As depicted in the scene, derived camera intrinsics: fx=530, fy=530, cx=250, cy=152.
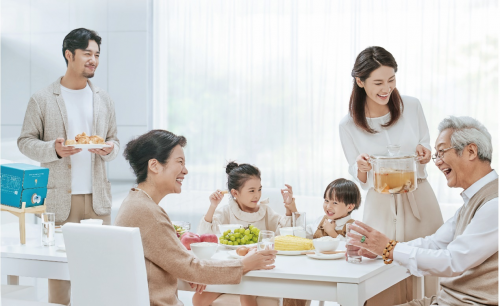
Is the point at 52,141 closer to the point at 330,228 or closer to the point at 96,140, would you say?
the point at 96,140

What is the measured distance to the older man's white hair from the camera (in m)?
1.88

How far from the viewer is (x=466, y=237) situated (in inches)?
71.4

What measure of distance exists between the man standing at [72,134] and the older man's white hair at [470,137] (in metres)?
1.93

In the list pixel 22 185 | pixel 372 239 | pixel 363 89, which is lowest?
pixel 372 239

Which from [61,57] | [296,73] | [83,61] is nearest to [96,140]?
[83,61]

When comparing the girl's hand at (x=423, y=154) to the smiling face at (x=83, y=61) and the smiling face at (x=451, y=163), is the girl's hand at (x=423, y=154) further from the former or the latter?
the smiling face at (x=83, y=61)

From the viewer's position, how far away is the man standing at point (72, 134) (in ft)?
9.96

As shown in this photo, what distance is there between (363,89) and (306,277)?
3.63 feet

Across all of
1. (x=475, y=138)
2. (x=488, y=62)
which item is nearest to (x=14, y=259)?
(x=475, y=138)

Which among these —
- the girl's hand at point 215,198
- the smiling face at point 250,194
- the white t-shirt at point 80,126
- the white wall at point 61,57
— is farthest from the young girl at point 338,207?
the white wall at point 61,57

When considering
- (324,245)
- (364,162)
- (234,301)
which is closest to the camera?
(324,245)

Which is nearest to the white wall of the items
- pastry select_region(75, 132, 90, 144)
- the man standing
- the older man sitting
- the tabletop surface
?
the man standing

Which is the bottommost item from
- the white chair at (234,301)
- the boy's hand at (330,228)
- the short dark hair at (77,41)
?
the white chair at (234,301)

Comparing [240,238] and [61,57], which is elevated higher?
[61,57]
